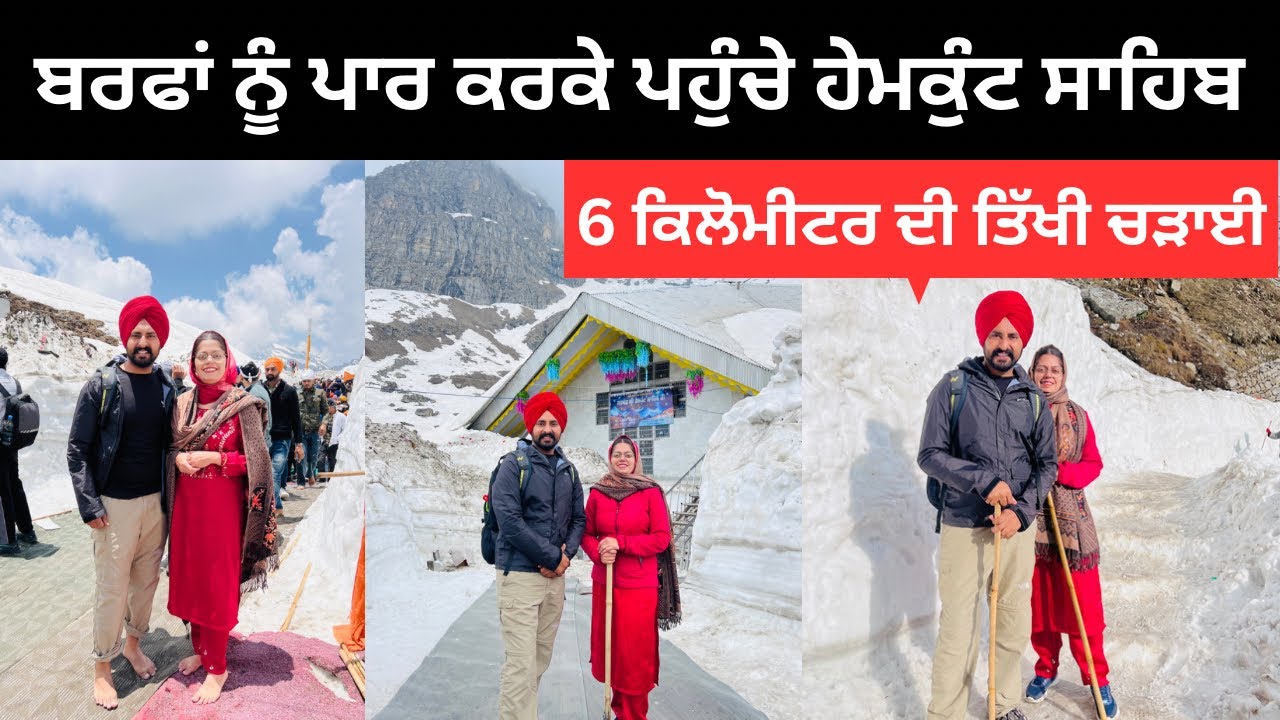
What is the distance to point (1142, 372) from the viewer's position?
12.4m

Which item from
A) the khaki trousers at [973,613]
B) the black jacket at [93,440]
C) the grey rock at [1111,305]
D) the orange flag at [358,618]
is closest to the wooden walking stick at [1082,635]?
the khaki trousers at [973,613]

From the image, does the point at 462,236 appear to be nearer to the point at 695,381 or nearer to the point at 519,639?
the point at 695,381

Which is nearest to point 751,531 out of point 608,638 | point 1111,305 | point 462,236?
point 608,638

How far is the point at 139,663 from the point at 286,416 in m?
2.12

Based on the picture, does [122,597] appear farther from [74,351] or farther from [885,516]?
[885,516]

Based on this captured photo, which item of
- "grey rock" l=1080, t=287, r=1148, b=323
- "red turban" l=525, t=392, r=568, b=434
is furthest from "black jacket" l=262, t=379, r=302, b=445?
"grey rock" l=1080, t=287, r=1148, b=323

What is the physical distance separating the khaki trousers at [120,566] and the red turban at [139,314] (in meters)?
0.78

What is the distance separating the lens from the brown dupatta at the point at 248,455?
354cm

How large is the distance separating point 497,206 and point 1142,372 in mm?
12317

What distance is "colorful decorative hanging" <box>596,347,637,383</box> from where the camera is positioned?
466 centimetres

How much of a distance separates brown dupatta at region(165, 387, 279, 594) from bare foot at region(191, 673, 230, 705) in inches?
16.3

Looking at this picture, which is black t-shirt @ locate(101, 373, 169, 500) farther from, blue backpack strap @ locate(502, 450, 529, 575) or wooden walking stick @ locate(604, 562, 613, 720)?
wooden walking stick @ locate(604, 562, 613, 720)

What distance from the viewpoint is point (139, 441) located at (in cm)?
350

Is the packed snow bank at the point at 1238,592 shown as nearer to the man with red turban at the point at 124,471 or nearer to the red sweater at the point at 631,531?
the red sweater at the point at 631,531
